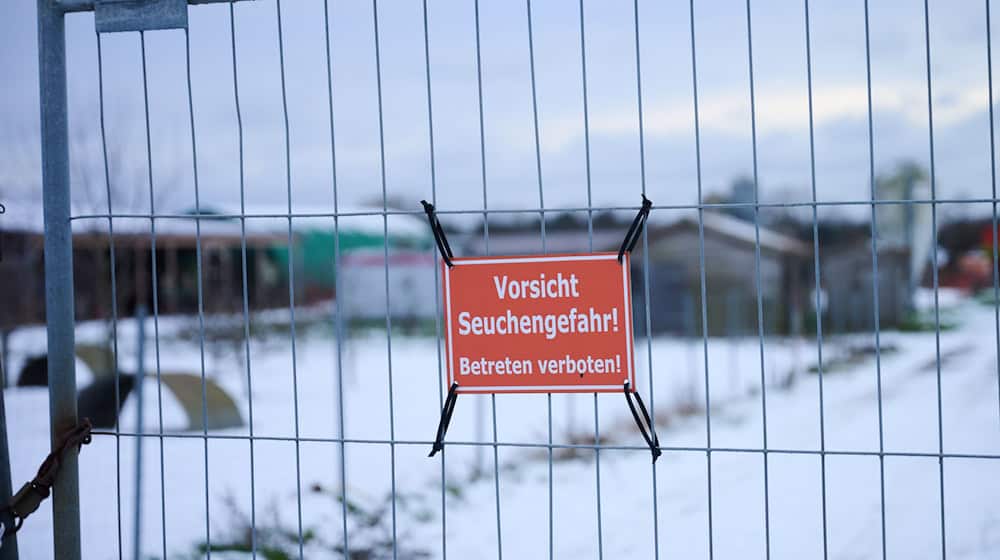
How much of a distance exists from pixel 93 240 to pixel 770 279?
15.8 meters

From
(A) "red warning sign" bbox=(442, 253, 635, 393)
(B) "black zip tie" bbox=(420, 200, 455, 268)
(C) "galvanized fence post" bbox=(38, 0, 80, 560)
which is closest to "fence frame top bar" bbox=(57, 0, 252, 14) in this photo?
(C) "galvanized fence post" bbox=(38, 0, 80, 560)

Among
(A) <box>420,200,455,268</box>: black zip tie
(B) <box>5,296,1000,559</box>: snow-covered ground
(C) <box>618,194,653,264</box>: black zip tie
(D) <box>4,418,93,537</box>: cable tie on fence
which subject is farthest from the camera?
A: (B) <box>5,296,1000,559</box>: snow-covered ground

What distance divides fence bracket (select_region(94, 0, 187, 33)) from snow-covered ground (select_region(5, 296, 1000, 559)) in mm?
1167

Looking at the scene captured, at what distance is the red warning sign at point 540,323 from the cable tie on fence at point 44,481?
1247 millimetres

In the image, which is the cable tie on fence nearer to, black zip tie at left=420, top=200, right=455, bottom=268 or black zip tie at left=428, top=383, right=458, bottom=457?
black zip tie at left=428, top=383, right=458, bottom=457

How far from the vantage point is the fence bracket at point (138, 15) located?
10.6 ft

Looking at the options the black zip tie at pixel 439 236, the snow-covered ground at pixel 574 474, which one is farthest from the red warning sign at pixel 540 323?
the snow-covered ground at pixel 574 474

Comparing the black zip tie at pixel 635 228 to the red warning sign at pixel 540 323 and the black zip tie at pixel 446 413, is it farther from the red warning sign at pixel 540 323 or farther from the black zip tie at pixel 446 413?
the black zip tie at pixel 446 413

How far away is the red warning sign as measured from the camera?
2850mm

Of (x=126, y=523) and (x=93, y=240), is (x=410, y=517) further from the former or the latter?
(x=93, y=240)

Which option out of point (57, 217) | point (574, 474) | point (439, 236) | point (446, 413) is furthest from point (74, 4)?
point (574, 474)

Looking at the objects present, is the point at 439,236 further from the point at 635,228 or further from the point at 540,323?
the point at 635,228

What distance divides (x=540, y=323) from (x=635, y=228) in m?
0.37

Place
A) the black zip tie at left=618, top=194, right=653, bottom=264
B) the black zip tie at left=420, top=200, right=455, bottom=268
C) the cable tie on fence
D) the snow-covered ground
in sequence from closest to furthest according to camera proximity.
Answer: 1. the black zip tie at left=618, top=194, right=653, bottom=264
2. the black zip tie at left=420, top=200, right=455, bottom=268
3. the cable tie on fence
4. the snow-covered ground
